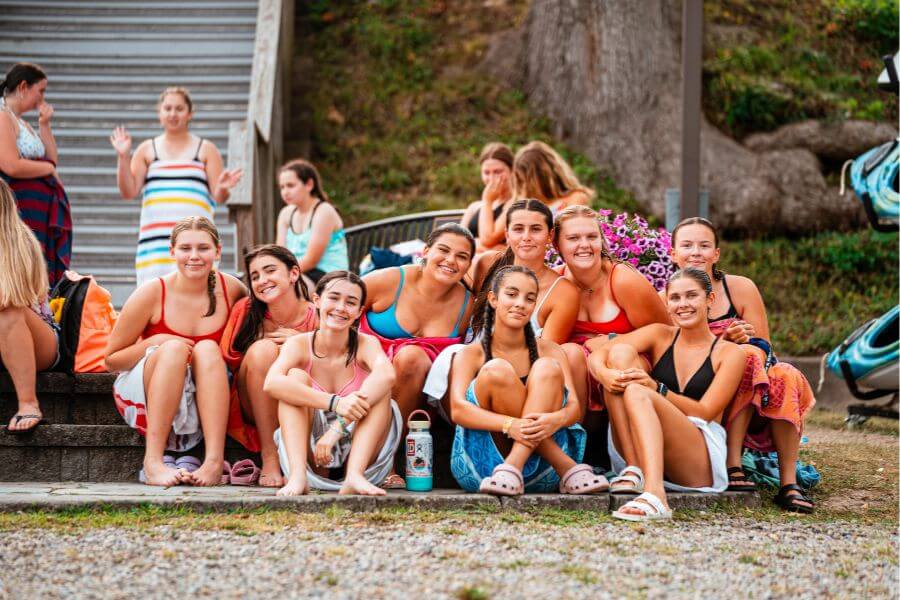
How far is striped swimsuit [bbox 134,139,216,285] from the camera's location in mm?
6676

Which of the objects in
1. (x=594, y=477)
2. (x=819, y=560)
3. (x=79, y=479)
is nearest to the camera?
(x=819, y=560)

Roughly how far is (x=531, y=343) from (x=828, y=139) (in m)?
8.47

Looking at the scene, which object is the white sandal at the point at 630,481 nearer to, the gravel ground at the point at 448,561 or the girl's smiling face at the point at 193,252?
the gravel ground at the point at 448,561

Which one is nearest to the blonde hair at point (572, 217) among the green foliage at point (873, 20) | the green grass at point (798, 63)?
the green grass at point (798, 63)

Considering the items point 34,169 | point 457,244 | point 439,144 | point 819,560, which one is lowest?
point 819,560

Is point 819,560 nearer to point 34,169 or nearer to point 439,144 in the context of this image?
point 34,169

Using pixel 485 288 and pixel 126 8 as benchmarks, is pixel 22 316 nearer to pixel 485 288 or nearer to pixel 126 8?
pixel 485 288

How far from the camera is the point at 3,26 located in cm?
1182

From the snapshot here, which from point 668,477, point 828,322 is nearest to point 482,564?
point 668,477

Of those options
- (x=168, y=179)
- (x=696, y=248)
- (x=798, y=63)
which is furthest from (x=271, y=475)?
(x=798, y=63)

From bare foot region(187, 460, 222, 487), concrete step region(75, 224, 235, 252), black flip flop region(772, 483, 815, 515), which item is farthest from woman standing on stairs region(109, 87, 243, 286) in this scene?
black flip flop region(772, 483, 815, 515)

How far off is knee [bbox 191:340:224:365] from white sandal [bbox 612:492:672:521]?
1.87 metres

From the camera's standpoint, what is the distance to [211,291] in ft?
17.5

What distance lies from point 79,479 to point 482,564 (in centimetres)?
228
